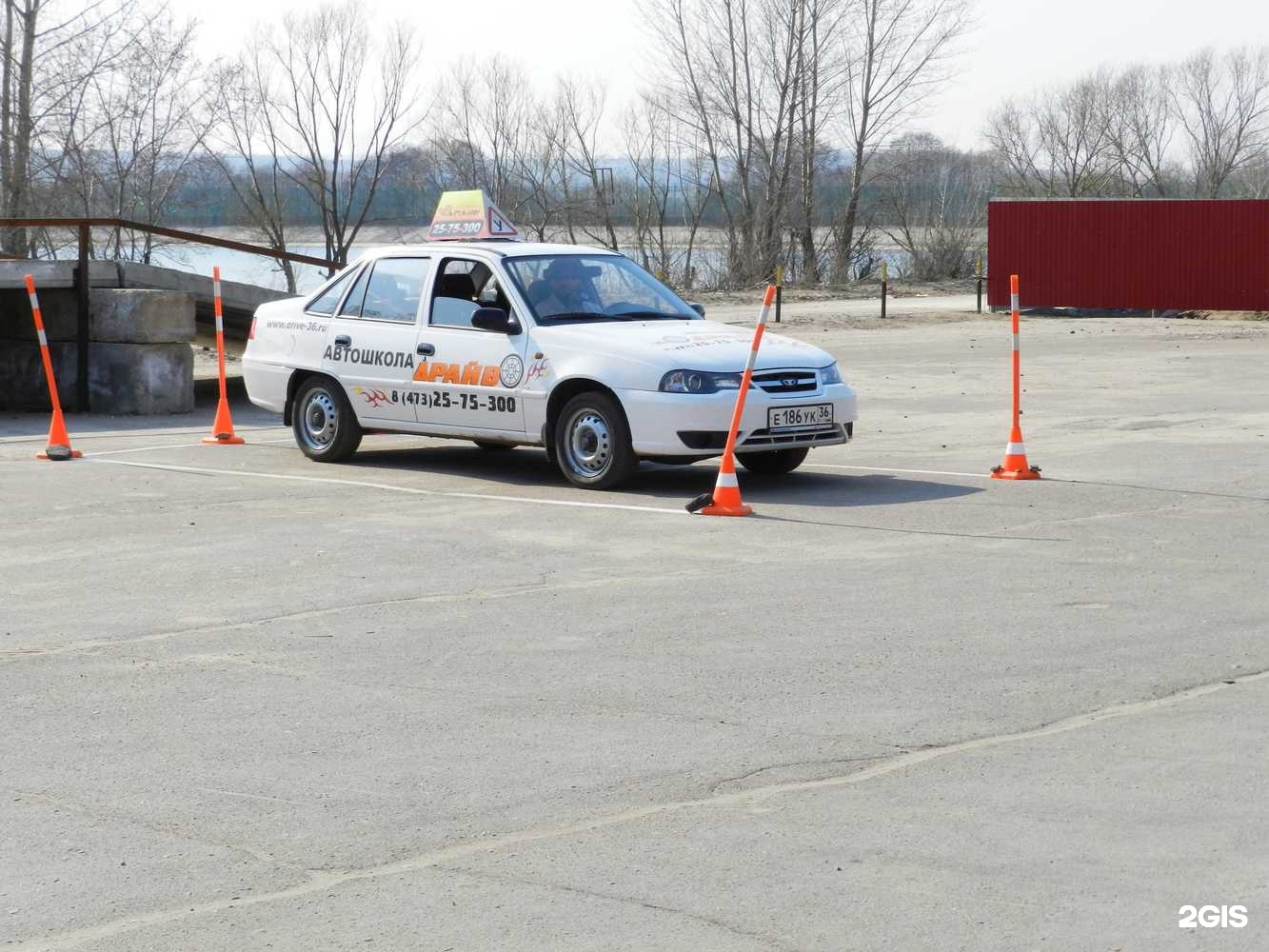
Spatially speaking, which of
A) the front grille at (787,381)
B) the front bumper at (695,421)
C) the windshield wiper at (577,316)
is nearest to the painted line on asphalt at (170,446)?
the windshield wiper at (577,316)

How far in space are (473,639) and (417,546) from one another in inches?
94.4

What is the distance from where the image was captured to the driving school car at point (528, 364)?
1118cm

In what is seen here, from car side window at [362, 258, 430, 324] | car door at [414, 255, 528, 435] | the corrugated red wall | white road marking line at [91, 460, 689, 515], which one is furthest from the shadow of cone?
the corrugated red wall

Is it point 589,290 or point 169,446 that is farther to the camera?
point 169,446

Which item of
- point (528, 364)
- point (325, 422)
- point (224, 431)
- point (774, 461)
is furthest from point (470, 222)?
point (774, 461)

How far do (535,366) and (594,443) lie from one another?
0.68m

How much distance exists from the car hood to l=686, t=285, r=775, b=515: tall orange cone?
1.78 ft

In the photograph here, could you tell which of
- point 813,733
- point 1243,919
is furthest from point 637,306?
point 1243,919

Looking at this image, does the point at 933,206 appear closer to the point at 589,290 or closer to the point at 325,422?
the point at 325,422

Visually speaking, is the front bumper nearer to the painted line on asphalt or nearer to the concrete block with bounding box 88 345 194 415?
the painted line on asphalt

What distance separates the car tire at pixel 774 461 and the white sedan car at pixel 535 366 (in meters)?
0.01

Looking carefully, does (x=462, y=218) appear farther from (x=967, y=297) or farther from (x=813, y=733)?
(x=967, y=297)

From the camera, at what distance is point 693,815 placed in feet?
15.8

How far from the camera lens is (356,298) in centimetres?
1318
